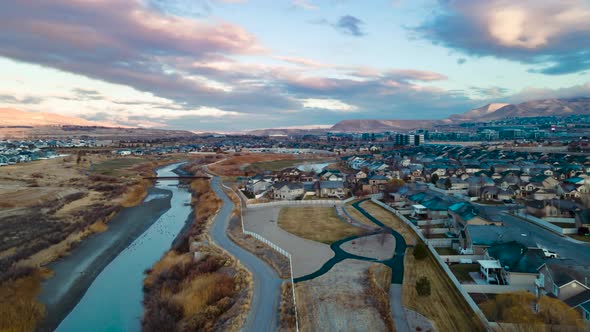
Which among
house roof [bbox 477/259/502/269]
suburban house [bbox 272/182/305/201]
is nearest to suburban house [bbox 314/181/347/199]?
suburban house [bbox 272/182/305/201]

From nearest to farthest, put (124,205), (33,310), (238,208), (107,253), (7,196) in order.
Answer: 1. (33,310)
2. (107,253)
3. (238,208)
4. (7,196)
5. (124,205)

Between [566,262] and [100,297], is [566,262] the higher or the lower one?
the higher one

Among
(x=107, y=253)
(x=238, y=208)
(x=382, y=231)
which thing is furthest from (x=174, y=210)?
(x=382, y=231)

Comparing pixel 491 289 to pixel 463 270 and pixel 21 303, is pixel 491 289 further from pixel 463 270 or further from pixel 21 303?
pixel 21 303

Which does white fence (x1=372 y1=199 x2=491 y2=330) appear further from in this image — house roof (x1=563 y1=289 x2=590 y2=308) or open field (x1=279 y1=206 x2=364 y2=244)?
open field (x1=279 y1=206 x2=364 y2=244)

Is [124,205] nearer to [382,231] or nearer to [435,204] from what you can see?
[382,231]

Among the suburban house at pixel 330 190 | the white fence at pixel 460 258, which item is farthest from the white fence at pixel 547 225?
the suburban house at pixel 330 190

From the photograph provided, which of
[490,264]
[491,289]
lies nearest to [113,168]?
[490,264]

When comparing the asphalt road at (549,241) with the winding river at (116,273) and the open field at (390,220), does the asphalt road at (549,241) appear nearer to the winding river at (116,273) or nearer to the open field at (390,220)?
the open field at (390,220)
